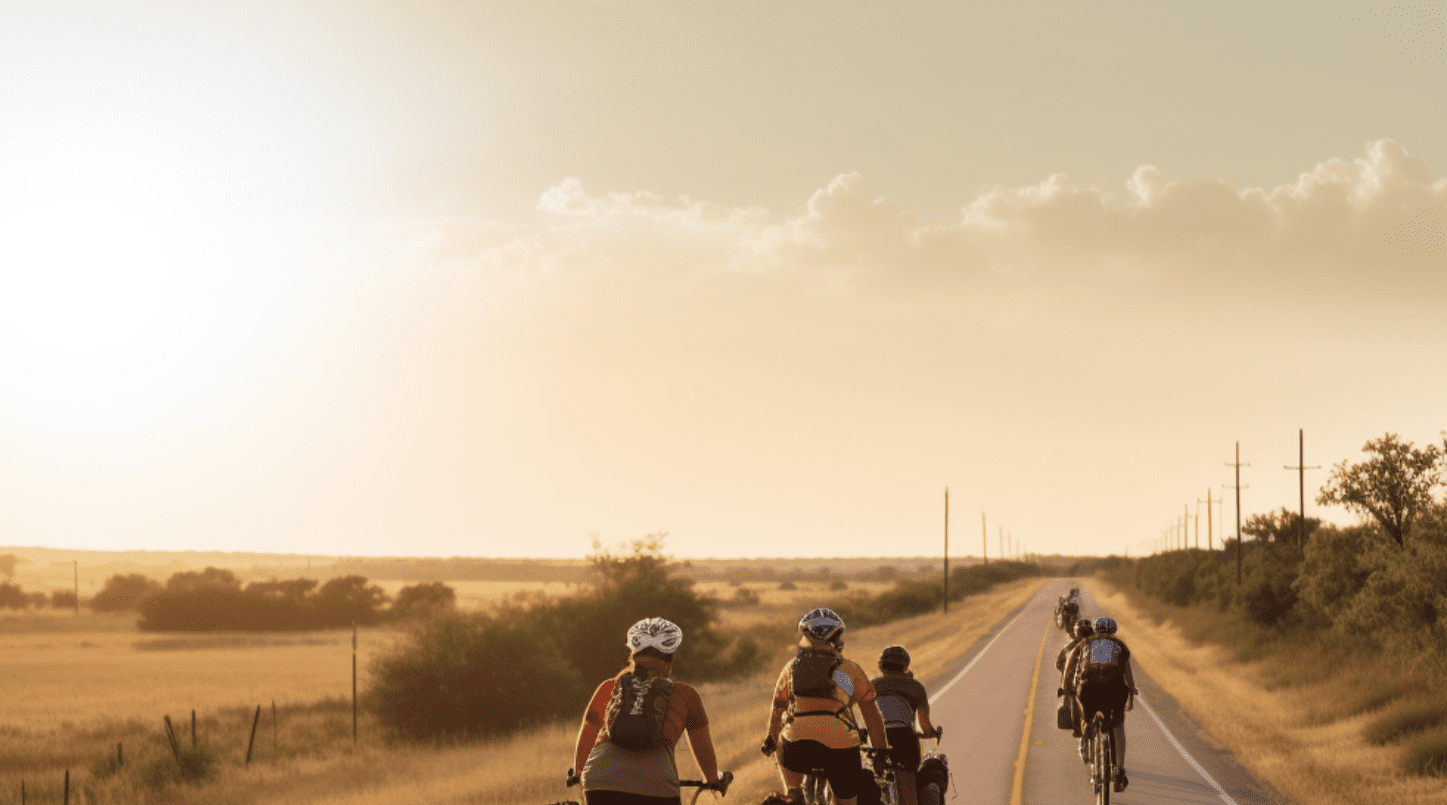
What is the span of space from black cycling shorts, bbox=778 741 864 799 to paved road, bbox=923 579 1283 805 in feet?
21.7

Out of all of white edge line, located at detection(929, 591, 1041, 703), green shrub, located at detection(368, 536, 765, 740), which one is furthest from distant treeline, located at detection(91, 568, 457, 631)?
green shrub, located at detection(368, 536, 765, 740)

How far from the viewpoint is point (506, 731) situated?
38.9 meters

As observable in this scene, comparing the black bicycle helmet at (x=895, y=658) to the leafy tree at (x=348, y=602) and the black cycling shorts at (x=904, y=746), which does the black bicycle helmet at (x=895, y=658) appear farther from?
the leafy tree at (x=348, y=602)

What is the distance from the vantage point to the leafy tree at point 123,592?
14550cm

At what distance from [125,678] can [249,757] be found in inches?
1242

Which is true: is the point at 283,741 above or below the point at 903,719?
below

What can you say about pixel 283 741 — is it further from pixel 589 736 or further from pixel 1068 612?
pixel 589 736

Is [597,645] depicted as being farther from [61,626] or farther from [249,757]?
[61,626]

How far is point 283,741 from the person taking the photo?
3644 centimetres

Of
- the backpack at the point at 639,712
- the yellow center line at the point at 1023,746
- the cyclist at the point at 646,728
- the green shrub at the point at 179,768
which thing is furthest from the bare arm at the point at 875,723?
the green shrub at the point at 179,768

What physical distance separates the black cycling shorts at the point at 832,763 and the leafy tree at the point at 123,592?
150 metres

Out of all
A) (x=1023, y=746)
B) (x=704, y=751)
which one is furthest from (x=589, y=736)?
(x=1023, y=746)

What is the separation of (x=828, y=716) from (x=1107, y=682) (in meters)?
7.39

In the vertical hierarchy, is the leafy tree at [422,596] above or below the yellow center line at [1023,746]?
below
